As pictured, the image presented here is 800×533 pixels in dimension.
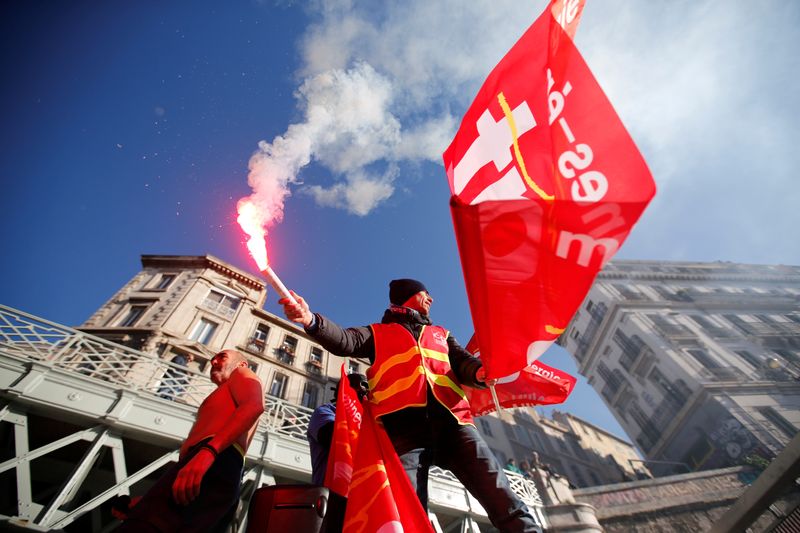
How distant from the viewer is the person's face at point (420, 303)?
3034 mm

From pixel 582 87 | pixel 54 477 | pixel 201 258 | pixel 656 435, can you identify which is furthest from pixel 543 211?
pixel 656 435

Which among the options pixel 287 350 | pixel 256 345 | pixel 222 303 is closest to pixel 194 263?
pixel 222 303

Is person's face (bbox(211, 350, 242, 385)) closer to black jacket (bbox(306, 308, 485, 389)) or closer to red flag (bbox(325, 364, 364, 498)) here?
red flag (bbox(325, 364, 364, 498))

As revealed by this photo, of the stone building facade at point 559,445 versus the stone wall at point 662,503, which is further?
the stone building facade at point 559,445

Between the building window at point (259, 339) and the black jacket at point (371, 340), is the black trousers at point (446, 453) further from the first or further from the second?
the building window at point (259, 339)

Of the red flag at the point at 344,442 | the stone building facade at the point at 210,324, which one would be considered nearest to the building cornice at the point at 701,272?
the stone building facade at the point at 210,324

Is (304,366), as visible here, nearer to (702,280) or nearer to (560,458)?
(560,458)

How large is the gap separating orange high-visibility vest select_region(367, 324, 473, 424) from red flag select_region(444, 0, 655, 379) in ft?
1.97

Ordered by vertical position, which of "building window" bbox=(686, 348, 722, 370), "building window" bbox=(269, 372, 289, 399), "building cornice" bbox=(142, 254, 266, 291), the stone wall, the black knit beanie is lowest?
the black knit beanie

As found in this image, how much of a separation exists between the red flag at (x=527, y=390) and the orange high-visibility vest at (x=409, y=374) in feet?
3.68

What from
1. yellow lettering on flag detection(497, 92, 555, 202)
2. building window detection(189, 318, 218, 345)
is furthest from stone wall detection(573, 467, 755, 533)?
building window detection(189, 318, 218, 345)

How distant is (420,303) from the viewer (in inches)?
120

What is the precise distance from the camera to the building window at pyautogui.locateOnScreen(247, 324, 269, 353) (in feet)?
63.5

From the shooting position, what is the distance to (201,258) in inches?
862
